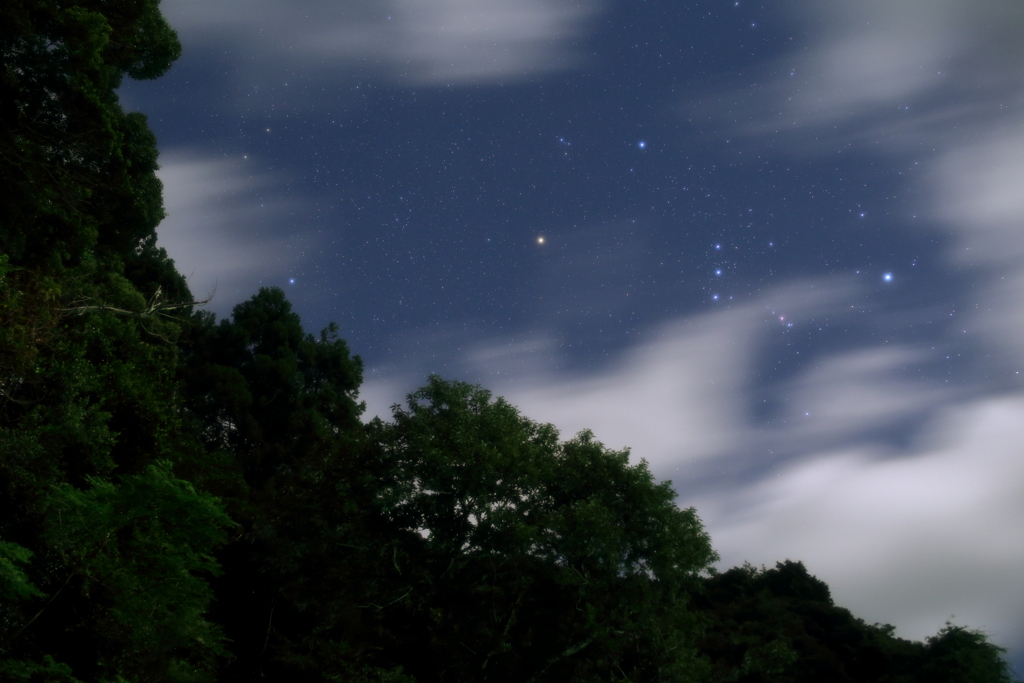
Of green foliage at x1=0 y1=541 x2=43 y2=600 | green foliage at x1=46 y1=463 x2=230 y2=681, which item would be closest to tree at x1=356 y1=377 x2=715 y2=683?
green foliage at x1=46 y1=463 x2=230 y2=681

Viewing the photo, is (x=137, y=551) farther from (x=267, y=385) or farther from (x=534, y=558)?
(x=267, y=385)

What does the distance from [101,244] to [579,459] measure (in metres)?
14.9

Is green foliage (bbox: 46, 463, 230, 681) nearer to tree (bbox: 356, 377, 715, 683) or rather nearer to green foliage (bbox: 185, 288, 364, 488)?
tree (bbox: 356, 377, 715, 683)

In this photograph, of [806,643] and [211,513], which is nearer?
[211,513]

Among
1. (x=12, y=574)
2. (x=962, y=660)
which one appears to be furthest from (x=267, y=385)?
(x=962, y=660)

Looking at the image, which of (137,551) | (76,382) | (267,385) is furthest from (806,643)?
(76,382)

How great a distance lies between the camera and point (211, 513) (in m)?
19.5

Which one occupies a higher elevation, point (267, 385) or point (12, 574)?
point (267, 385)

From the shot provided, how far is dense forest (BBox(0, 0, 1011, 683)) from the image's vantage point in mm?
17672

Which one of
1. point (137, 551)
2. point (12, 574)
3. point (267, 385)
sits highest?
point (267, 385)

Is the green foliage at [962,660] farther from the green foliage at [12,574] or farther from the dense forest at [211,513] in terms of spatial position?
the green foliage at [12,574]

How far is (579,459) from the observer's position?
25.2 metres

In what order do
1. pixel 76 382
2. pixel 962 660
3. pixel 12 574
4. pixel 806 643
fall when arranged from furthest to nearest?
1. pixel 806 643
2. pixel 962 660
3. pixel 76 382
4. pixel 12 574

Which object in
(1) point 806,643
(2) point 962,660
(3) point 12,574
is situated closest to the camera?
(3) point 12,574
